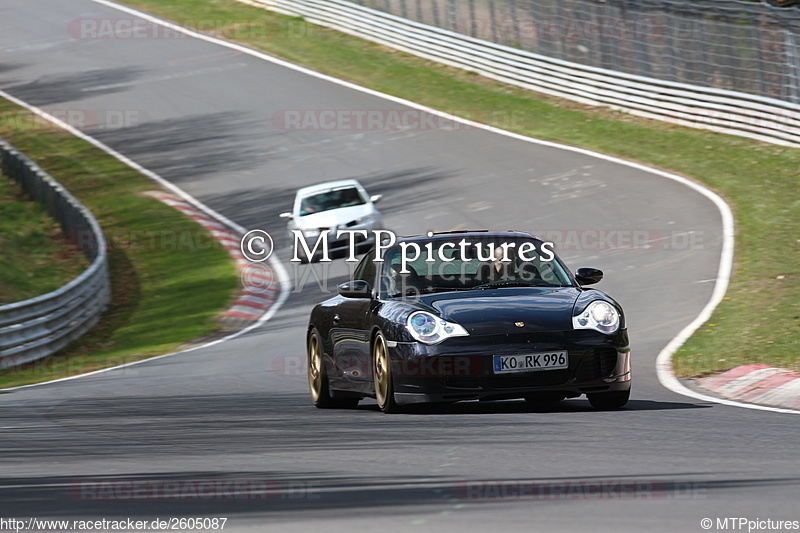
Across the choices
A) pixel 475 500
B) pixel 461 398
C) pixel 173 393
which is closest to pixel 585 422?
pixel 461 398

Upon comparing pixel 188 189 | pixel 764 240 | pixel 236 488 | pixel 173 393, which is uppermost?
pixel 236 488

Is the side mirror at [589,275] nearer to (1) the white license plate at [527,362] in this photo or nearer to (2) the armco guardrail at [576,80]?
(1) the white license plate at [527,362]

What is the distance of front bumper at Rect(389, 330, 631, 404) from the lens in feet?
30.8

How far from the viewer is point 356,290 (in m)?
10.4

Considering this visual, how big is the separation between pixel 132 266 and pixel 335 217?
4.55m

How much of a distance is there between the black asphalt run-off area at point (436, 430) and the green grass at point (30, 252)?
2.47 m

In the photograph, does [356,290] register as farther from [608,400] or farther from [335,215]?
[335,215]

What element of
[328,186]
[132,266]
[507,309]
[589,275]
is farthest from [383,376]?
[132,266]

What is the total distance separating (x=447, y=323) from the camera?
9.54 meters

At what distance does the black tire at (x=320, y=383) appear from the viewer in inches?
442

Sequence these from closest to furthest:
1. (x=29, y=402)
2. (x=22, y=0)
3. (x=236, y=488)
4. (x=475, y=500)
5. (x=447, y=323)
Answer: (x=475, y=500) → (x=236, y=488) → (x=447, y=323) → (x=29, y=402) → (x=22, y=0)

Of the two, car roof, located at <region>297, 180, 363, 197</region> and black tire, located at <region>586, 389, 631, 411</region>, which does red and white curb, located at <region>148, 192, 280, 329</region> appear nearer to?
car roof, located at <region>297, 180, 363, 197</region>

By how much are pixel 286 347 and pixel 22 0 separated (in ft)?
140

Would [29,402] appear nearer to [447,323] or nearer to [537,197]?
[447,323]
